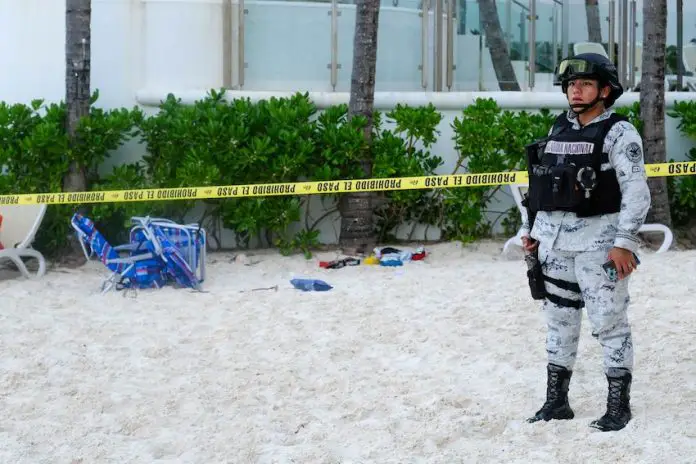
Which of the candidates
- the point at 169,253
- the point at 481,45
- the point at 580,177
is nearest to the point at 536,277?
the point at 580,177

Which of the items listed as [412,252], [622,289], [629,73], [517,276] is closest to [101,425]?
[622,289]

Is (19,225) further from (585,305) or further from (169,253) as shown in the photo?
(585,305)

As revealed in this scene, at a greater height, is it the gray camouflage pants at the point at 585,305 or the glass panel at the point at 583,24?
the glass panel at the point at 583,24

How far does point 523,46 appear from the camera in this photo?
1127 cm

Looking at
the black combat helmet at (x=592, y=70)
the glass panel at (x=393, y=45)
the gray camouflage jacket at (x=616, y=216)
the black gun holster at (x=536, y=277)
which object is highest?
the glass panel at (x=393, y=45)

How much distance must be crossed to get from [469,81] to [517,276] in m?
3.08

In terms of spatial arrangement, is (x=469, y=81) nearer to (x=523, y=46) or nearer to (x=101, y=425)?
(x=523, y=46)

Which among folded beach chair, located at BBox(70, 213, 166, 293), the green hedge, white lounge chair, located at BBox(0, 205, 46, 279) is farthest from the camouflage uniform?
white lounge chair, located at BBox(0, 205, 46, 279)

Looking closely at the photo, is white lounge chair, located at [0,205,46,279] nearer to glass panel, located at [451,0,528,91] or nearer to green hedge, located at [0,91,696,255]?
green hedge, located at [0,91,696,255]

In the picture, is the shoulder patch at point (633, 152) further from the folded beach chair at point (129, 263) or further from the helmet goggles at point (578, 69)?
the folded beach chair at point (129, 263)

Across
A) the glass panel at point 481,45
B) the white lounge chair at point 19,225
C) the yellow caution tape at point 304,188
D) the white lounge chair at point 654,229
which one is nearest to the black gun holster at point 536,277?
the yellow caution tape at point 304,188

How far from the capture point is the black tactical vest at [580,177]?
4523 mm

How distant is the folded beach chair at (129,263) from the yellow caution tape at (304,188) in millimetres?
765

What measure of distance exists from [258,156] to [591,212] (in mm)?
5123
